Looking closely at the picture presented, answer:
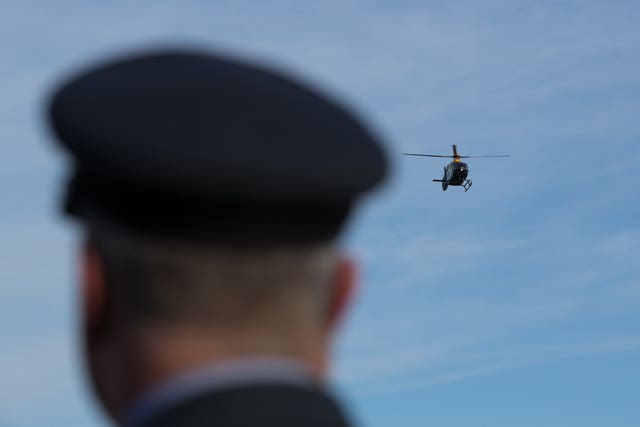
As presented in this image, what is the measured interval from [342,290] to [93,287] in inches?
25.8

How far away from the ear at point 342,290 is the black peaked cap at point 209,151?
11 cm

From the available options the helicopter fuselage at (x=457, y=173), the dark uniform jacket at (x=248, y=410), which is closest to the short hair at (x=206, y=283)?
the dark uniform jacket at (x=248, y=410)

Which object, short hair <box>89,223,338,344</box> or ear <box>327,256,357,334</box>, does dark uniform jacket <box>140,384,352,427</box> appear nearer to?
short hair <box>89,223,338,344</box>

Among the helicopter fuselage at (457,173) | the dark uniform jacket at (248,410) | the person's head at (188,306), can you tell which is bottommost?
the helicopter fuselage at (457,173)

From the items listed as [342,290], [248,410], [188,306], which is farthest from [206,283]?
[342,290]

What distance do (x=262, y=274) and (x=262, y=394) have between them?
0.94 feet

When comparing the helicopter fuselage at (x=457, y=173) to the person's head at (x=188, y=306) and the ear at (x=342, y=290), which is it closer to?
the ear at (x=342, y=290)

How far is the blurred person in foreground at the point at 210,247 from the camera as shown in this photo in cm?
229

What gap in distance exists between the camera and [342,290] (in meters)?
2.64

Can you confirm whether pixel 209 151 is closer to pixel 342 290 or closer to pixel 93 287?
pixel 93 287

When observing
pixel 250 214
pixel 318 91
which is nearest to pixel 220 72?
pixel 318 91

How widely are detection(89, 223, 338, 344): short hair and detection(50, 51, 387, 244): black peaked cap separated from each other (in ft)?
0.15

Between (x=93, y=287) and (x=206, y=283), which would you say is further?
(x=93, y=287)

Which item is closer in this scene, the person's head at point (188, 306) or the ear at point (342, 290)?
the person's head at point (188, 306)
